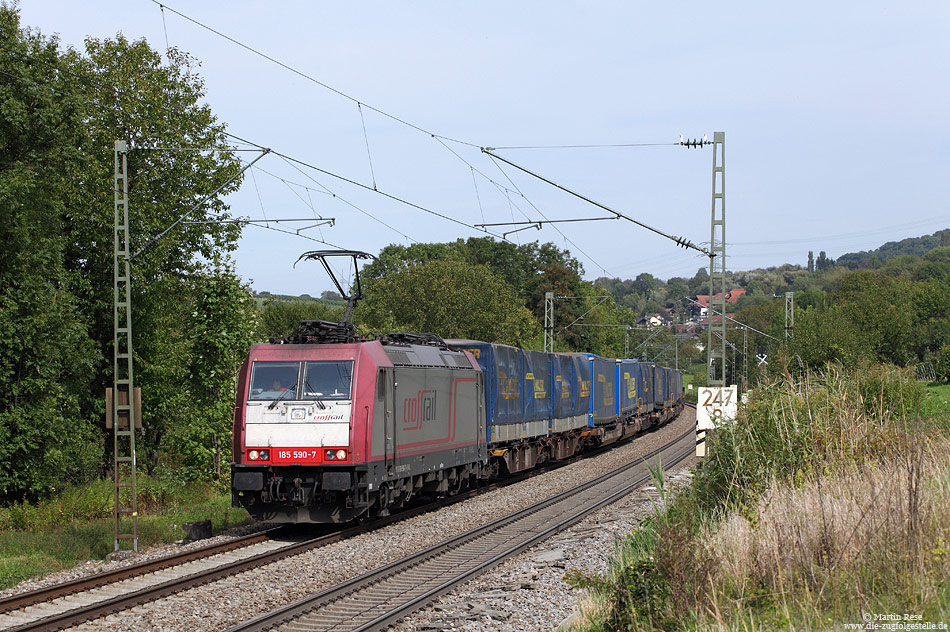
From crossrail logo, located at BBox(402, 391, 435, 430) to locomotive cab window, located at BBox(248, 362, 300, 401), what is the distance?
2.19 m

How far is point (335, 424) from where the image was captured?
563 inches

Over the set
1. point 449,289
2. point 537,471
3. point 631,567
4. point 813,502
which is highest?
point 449,289

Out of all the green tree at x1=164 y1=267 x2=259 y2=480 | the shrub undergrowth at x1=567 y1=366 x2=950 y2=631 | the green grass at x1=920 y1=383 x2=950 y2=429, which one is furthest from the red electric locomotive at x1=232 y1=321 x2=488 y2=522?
the green grass at x1=920 y1=383 x2=950 y2=429

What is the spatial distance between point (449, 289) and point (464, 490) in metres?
30.5

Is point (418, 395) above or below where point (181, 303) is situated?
below

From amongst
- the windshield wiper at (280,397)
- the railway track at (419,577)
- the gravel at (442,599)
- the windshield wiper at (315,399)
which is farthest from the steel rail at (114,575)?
the railway track at (419,577)

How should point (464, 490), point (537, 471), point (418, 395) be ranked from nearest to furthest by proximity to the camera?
point (418, 395), point (464, 490), point (537, 471)

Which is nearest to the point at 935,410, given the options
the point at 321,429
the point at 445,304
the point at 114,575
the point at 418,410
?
the point at 418,410

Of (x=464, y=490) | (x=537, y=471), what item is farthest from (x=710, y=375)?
(x=537, y=471)

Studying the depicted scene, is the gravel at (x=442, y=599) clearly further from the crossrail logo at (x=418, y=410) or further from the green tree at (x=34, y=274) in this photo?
the green tree at (x=34, y=274)

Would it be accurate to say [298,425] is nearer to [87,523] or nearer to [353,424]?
[353,424]

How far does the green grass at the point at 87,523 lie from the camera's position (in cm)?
1237

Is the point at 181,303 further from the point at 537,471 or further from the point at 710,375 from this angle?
the point at 710,375

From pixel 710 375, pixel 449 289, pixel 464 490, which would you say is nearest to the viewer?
pixel 710 375
